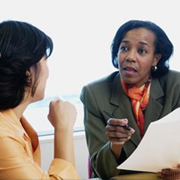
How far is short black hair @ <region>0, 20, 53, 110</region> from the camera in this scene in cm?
98

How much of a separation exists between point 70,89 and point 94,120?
35.8 inches

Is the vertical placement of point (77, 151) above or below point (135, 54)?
below

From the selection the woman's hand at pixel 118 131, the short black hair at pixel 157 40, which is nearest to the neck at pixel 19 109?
the woman's hand at pixel 118 131

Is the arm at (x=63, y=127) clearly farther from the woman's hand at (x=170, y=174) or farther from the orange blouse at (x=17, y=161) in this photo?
the woman's hand at (x=170, y=174)

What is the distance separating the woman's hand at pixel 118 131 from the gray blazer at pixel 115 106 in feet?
0.68

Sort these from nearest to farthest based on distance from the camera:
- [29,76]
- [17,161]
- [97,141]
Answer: [17,161] → [29,76] → [97,141]

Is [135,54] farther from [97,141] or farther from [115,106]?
[97,141]

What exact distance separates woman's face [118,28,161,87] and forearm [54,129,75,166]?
1.71ft

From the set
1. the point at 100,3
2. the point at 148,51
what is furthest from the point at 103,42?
the point at 148,51

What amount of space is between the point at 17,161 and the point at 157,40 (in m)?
0.94

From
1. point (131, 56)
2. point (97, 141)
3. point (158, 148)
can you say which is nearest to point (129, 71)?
point (131, 56)

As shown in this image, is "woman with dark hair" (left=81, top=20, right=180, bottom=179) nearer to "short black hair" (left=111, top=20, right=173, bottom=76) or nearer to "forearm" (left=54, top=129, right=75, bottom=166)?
"short black hair" (left=111, top=20, right=173, bottom=76)

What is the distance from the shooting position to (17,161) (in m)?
0.92

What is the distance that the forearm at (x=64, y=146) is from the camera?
1063 mm
